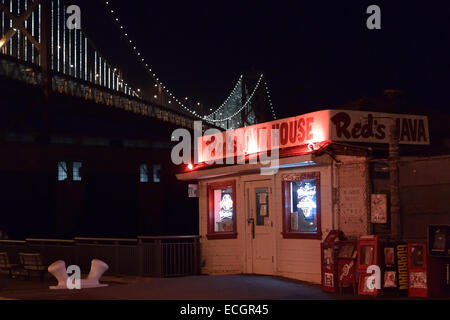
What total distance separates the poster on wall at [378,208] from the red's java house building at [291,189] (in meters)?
0.29

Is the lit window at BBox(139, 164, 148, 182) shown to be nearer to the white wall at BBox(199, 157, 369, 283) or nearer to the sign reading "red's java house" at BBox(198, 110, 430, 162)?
the white wall at BBox(199, 157, 369, 283)

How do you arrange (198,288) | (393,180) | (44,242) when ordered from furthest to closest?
1. (44,242)
2. (198,288)
3. (393,180)

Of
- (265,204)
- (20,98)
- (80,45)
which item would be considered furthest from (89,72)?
(265,204)

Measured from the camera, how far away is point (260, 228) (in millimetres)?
16391

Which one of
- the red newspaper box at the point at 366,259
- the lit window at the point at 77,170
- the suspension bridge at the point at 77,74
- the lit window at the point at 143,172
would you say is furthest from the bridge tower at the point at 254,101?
the red newspaper box at the point at 366,259

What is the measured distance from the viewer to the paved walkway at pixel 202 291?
42.6 ft

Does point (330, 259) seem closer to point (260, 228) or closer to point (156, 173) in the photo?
point (260, 228)

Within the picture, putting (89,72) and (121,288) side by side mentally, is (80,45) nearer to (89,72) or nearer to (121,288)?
(89,72)

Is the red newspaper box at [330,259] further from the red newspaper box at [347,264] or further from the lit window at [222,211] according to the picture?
the lit window at [222,211]

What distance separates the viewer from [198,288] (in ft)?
46.4

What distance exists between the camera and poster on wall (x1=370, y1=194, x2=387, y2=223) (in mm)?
13023

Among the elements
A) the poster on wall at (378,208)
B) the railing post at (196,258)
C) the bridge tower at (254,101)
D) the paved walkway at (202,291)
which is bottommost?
the paved walkway at (202,291)
